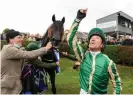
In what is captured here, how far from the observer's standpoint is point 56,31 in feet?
29.3

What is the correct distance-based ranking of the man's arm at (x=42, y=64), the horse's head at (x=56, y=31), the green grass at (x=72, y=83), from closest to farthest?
the man's arm at (x=42, y=64), the horse's head at (x=56, y=31), the green grass at (x=72, y=83)

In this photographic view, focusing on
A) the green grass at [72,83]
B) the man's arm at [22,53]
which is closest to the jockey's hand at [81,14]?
the man's arm at [22,53]

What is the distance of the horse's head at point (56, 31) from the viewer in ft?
28.2

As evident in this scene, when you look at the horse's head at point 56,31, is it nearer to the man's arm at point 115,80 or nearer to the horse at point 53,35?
the horse at point 53,35

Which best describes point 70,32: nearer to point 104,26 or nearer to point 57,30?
point 57,30

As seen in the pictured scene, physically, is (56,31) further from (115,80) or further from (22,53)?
(115,80)

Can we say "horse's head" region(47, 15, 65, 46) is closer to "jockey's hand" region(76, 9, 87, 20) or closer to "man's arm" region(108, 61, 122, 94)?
"jockey's hand" region(76, 9, 87, 20)

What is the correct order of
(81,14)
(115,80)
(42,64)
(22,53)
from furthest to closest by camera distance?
(42,64) → (22,53) → (81,14) → (115,80)

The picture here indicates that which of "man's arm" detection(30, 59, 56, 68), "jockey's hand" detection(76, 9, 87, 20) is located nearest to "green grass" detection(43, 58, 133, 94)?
"man's arm" detection(30, 59, 56, 68)

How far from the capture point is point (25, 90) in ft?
21.3

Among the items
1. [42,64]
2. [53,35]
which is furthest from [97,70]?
[53,35]

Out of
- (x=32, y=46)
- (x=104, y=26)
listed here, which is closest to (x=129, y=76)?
(x=32, y=46)

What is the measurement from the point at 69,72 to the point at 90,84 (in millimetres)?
13756

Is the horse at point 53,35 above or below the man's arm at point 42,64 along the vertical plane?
above
